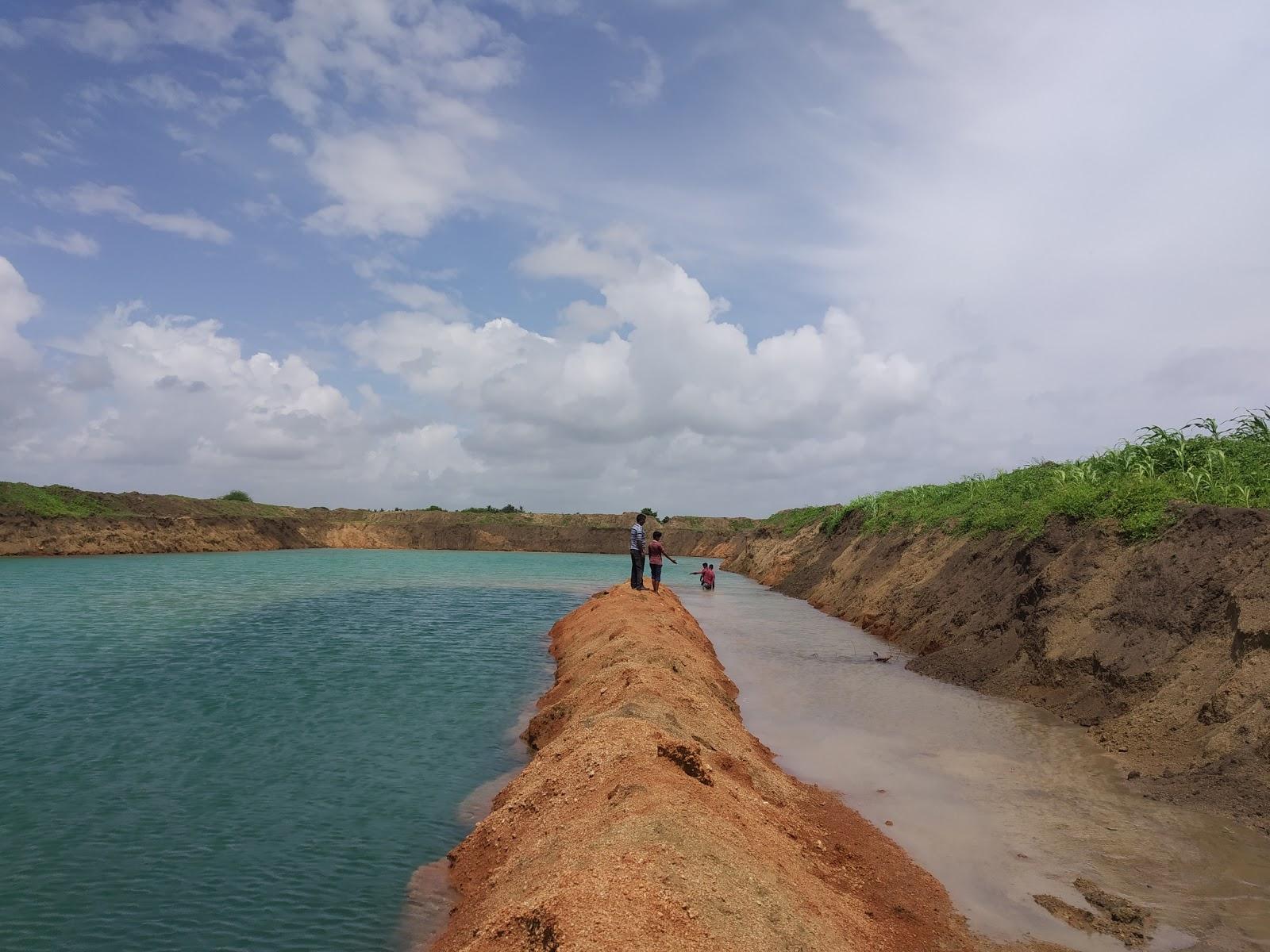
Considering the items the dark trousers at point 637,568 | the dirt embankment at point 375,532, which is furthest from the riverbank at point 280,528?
the dark trousers at point 637,568

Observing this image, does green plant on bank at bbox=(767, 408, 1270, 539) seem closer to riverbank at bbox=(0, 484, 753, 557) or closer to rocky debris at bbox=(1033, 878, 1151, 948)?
rocky debris at bbox=(1033, 878, 1151, 948)

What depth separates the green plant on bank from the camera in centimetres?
1498

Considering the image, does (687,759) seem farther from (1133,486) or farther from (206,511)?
(206,511)

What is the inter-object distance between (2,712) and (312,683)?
192 inches

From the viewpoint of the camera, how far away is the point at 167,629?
69.9 ft

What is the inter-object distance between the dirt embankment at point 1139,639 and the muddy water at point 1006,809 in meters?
0.60

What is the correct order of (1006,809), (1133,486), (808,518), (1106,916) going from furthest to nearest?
1. (808,518)
2. (1133,486)
3. (1006,809)
4. (1106,916)

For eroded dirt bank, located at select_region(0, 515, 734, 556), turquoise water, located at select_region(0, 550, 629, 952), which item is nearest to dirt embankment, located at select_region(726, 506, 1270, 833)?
turquoise water, located at select_region(0, 550, 629, 952)

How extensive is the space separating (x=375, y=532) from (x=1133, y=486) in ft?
299

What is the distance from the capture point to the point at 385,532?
9569 cm

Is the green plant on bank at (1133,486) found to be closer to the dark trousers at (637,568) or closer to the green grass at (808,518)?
the dark trousers at (637,568)

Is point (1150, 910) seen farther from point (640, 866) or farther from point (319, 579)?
point (319, 579)

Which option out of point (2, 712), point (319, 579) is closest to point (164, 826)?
point (2, 712)

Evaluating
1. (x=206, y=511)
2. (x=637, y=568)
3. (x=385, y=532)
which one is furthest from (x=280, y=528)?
Answer: (x=637, y=568)
